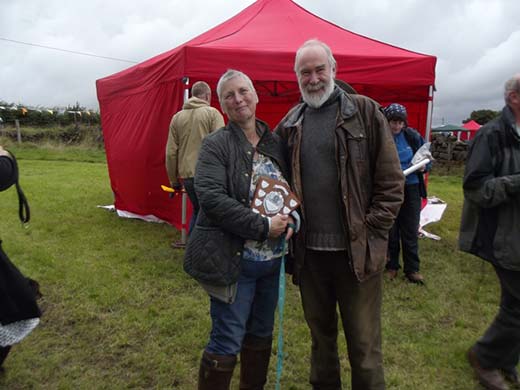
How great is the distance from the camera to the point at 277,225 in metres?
1.91

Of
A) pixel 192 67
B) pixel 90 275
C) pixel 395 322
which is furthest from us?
pixel 192 67

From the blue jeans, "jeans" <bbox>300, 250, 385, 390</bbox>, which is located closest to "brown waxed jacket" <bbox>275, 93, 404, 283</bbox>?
"jeans" <bbox>300, 250, 385, 390</bbox>

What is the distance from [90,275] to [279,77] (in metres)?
2.90

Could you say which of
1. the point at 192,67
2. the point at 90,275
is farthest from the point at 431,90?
the point at 90,275

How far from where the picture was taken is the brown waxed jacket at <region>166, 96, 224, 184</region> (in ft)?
14.7

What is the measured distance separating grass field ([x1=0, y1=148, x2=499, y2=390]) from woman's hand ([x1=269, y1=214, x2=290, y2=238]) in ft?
3.85

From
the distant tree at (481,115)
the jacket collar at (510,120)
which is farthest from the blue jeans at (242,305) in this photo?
the distant tree at (481,115)

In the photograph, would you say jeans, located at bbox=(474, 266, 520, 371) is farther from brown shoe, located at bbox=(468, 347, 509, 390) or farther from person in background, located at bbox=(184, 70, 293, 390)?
person in background, located at bbox=(184, 70, 293, 390)

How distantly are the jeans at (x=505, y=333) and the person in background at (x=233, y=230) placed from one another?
1328 mm

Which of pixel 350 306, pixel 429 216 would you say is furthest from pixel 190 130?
pixel 429 216

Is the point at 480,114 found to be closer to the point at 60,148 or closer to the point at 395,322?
the point at 60,148

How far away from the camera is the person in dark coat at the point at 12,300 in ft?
→ 6.91

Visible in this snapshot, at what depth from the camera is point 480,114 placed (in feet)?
127

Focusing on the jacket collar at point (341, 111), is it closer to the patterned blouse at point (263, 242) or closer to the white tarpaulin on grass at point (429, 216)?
the patterned blouse at point (263, 242)
